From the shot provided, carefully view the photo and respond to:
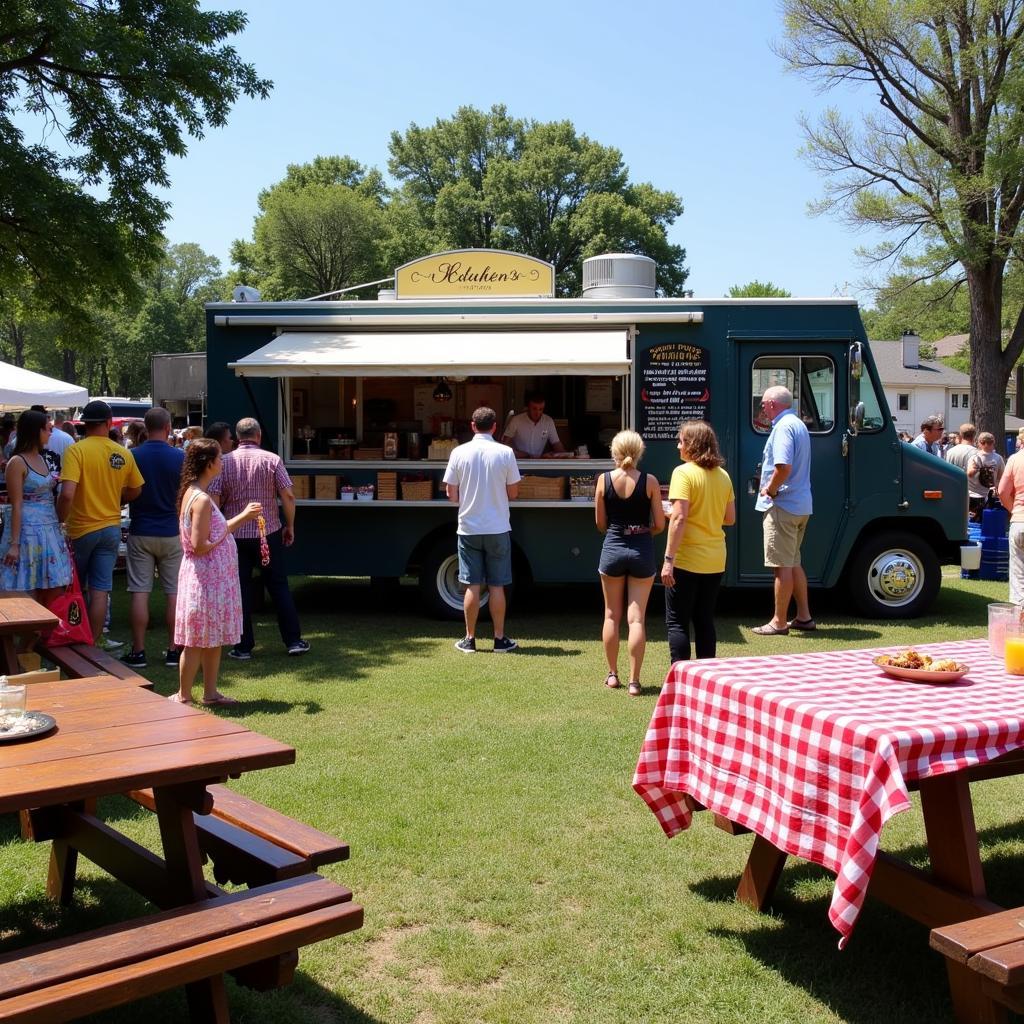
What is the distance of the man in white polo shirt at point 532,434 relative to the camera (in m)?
10.1

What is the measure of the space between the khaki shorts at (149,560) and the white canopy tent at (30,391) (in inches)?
203

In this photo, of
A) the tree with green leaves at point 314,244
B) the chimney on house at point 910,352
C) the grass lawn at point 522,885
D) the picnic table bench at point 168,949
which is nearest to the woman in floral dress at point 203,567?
the grass lawn at point 522,885

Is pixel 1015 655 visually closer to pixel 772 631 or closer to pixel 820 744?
pixel 820 744

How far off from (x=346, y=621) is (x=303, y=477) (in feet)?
4.50

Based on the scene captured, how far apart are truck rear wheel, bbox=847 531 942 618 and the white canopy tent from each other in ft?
29.7

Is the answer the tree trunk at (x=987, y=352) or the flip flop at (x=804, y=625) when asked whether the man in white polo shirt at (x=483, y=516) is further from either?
the tree trunk at (x=987, y=352)

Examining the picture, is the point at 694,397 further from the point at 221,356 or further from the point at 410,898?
the point at 410,898

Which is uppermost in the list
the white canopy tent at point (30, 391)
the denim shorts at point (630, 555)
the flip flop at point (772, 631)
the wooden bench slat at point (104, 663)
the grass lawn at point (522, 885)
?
the white canopy tent at point (30, 391)

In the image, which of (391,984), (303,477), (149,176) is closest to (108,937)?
(391,984)

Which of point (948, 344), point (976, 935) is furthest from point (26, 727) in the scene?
point (948, 344)

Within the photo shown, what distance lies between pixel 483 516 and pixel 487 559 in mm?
370

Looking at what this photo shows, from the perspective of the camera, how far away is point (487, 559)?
27.8 ft

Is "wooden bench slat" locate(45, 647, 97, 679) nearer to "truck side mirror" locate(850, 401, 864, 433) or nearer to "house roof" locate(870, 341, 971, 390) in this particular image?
"truck side mirror" locate(850, 401, 864, 433)

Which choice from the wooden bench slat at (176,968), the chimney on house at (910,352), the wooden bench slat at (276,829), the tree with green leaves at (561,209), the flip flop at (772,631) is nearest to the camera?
the wooden bench slat at (176,968)
